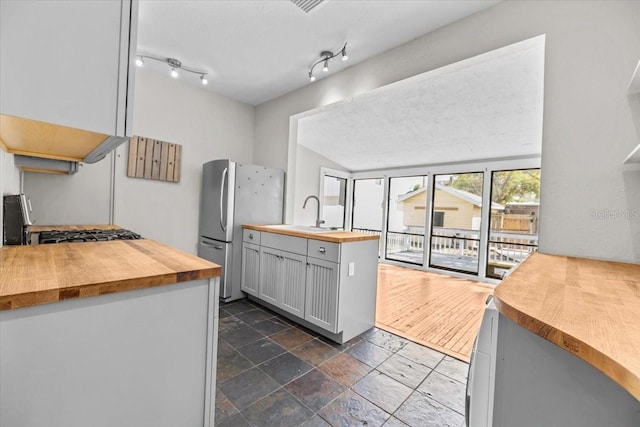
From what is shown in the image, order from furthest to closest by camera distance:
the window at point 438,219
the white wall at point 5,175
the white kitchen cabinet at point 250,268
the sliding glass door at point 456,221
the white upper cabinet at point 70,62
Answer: the window at point 438,219, the sliding glass door at point 456,221, the white kitchen cabinet at point 250,268, the white wall at point 5,175, the white upper cabinet at point 70,62

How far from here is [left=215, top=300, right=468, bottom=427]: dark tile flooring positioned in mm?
1484

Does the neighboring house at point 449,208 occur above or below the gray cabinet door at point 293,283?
above

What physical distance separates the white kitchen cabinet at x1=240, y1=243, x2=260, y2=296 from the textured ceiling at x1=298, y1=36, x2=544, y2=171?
1846 mm

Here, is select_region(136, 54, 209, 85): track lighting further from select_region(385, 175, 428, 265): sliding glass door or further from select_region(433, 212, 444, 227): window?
select_region(433, 212, 444, 227): window

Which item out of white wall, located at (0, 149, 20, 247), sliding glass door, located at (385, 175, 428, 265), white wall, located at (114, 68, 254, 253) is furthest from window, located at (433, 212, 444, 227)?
white wall, located at (0, 149, 20, 247)

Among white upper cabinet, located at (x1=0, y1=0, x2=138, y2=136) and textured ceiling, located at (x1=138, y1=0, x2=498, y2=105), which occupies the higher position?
textured ceiling, located at (x1=138, y1=0, x2=498, y2=105)

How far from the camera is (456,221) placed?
17.5ft

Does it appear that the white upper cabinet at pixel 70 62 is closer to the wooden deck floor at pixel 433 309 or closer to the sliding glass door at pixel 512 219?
the wooden deck floor at pixel 433 309

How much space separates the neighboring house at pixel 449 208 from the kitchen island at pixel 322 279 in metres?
3.43

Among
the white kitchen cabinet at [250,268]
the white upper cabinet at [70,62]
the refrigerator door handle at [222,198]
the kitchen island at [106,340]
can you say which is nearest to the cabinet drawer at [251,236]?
the white kitchen cabinet at [250,268]

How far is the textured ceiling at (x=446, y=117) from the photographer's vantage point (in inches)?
104

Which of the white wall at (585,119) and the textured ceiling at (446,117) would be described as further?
the textured ceiling at (446,117)

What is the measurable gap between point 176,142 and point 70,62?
269 centimetres

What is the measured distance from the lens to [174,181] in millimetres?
3410
